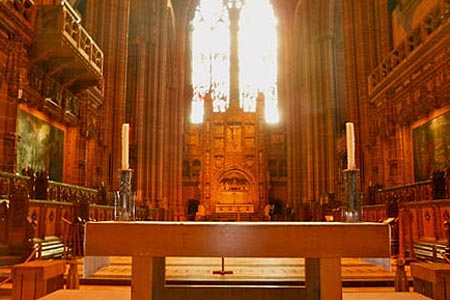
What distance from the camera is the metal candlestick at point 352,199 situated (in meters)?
2.80

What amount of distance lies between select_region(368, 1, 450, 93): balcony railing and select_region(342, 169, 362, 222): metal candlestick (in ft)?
Result: 25.3

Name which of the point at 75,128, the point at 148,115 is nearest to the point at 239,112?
the point at 148,115

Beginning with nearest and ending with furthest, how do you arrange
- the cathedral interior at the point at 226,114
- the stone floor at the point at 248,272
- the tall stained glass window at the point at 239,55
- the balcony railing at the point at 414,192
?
the stone floor at the point at 248,272, the cathedral interior at the point at 226,114, the balcony railing at the point at 414,192, the tall stained glass window at the point at 239,55

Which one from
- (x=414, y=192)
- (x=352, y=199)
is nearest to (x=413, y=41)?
(x=414, y=192)

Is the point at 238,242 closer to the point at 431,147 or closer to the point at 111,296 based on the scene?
the point at 111,296

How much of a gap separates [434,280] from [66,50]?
9.62 meters

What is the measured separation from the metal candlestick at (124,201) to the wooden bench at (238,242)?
490mm

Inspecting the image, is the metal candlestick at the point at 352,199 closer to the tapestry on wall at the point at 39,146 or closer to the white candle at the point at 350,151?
the white candle at the point at 350,151

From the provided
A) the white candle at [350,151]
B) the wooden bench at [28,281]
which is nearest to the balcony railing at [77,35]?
the wooden bench at [28,281]

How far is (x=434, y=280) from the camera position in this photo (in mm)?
3066

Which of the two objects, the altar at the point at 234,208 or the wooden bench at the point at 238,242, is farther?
the altar at the point at 234,208

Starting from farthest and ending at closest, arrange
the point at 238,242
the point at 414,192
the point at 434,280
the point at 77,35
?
the point at 77,35 → the point at 414,192 → the point at 434,280 → the point at 238,242

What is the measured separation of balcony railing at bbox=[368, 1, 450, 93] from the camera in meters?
9.59

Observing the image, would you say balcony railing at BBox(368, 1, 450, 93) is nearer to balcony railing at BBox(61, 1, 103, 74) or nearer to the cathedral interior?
the cathedral interior
